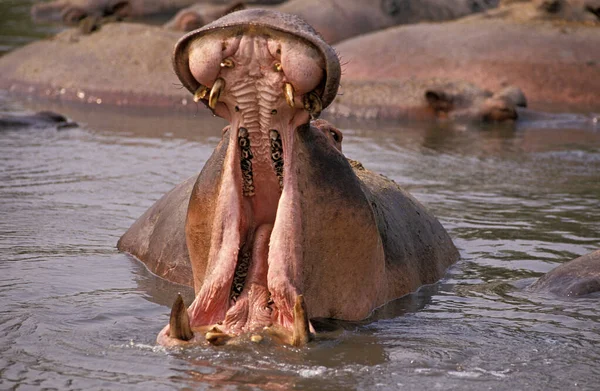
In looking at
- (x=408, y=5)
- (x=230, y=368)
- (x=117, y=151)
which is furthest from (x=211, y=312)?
(x=408, y=5)

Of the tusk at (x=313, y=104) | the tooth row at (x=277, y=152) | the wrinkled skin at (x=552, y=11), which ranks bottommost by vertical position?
the tooth row at (x=277, y=152)

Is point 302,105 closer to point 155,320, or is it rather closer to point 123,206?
point 155,320

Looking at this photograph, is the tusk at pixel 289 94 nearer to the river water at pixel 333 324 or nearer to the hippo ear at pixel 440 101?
the river water at pixel 333 324

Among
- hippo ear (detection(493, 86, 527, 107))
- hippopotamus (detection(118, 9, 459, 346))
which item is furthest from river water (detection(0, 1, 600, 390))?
hippo ear (detection(493, 86, 527, 107))

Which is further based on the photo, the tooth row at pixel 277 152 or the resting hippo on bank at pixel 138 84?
the resting hippo on bank at pixel 138 84

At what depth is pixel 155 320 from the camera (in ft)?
16.1

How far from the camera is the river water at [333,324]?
4.09 metres

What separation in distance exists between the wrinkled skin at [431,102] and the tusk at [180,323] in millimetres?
8593

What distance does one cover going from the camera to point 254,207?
444 centimetres

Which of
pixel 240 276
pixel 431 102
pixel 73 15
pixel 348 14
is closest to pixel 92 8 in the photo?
pixel 73 15

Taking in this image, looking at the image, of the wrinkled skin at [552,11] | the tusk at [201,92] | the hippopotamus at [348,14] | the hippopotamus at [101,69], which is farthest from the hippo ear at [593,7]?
the tusk at [201,92]

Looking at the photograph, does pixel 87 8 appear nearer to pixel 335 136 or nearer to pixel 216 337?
pixel 335 136

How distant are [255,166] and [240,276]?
0.43 meters

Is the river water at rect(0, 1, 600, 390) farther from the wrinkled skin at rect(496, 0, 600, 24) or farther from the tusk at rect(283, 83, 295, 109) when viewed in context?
the wrinkled skin at rect(496, 0, 600, 24)
